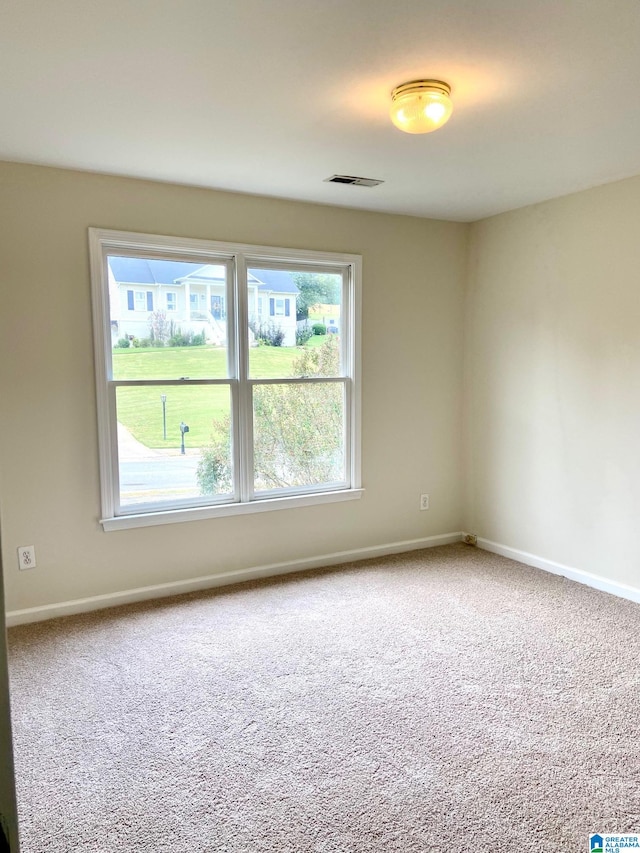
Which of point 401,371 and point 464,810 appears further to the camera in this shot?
point 401,371

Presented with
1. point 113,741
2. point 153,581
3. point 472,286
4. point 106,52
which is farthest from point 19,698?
point 472,286

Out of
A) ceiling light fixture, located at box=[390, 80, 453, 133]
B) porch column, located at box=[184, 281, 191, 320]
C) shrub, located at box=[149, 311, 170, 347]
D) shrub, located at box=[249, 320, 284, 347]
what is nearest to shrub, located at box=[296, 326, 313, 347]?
shrub, located at box=[249, 320, 284, 347]

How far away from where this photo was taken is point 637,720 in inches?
89.2

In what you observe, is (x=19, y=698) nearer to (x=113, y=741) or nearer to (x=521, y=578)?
(x=113, y=741)

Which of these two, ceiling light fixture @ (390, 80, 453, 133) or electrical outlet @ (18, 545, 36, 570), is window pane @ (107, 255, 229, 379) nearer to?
electrical outlet @ (18, 545, 36, 570)

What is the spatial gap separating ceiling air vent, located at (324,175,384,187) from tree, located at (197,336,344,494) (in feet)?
3.50

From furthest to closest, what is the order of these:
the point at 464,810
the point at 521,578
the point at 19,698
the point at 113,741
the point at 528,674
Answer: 1. the point at 521,578
2. the point at 528,674
3. the point at 19,698
4. the point at 113,741
5. the point at 464,810

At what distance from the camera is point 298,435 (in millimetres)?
3973

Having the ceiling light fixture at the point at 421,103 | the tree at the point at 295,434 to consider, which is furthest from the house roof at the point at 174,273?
the ceiling light fixture at the point at 421,103

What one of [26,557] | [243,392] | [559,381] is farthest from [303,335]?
[26,557]

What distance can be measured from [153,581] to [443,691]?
185cm

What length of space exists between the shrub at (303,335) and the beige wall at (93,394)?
42cm

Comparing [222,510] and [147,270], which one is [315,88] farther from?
[222,510]

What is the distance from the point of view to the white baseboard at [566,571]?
3.45 meters
